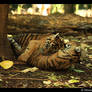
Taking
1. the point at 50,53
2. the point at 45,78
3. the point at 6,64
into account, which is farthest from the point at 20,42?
the point at 45,78

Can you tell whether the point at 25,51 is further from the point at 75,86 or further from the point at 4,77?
the point at 75,86

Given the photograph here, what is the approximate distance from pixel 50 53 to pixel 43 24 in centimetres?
229

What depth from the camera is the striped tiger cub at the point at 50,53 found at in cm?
277

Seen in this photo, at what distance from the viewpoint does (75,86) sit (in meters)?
2.42

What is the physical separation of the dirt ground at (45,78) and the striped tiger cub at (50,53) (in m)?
0.11

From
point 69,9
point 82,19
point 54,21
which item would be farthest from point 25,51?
point 69,9

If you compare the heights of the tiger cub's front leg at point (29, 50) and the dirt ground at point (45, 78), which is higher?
the tiger cub's front leg at point (29, 50)

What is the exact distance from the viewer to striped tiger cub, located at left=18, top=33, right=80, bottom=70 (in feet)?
9.07

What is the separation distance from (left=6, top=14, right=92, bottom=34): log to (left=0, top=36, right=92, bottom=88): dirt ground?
212 centimetres

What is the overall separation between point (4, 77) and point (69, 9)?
5.31 metres

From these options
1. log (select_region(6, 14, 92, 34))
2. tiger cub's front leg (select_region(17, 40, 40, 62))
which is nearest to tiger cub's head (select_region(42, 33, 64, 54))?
tiger cub's front leg (select_region(17, 40, 40, 62))

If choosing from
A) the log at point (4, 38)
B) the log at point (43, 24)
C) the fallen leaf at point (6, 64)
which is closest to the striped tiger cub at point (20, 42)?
the log at point (4, 38)

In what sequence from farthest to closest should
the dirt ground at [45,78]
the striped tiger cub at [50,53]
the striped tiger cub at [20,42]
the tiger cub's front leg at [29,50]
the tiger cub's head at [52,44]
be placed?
1. the striped tiger cub at [20,42]
2. the tiger cub's front leg at [29,50]
3. the tiger cub's head at [52,44]
4. the striped tiger cub at [50,53]
5. the dirt ground at [45,78]

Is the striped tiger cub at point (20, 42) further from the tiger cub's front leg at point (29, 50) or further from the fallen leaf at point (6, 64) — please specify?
the fallen leaf at point (6, 64)
